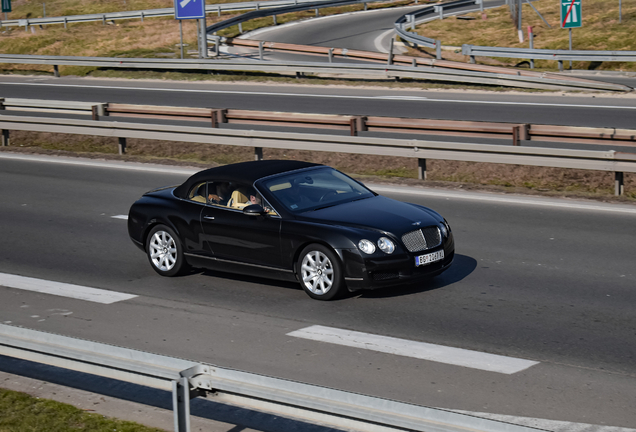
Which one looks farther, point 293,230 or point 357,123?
point 357,123

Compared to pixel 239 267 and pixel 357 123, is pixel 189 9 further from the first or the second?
pixel 239 267

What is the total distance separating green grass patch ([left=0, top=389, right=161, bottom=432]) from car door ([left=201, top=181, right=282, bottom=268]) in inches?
142

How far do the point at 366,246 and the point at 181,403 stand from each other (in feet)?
13.6

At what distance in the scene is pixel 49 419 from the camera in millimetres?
5828

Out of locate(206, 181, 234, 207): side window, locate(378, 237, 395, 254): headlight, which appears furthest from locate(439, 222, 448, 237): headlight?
locate(206, 181, 234, 207): side window

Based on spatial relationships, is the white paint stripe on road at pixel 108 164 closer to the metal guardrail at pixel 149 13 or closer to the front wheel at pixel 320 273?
the front wheel at pixel 320 273

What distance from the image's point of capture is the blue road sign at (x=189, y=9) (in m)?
32.6

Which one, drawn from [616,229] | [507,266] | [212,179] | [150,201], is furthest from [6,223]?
[616,229]

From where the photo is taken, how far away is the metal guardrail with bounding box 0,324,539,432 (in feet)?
13.7

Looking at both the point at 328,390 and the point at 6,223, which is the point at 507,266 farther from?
the point at 6,223

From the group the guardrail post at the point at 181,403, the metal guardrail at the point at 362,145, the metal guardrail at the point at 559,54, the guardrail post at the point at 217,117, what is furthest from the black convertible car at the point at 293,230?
Answer: the metal guardrail at the point at 559,54

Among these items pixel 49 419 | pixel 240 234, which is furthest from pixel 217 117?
pixel 49 419

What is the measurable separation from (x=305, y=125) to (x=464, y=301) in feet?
36.5

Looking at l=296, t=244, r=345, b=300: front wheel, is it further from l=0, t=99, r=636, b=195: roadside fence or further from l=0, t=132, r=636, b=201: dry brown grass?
l=0, t=99, r=636, b=195: roadside fence
